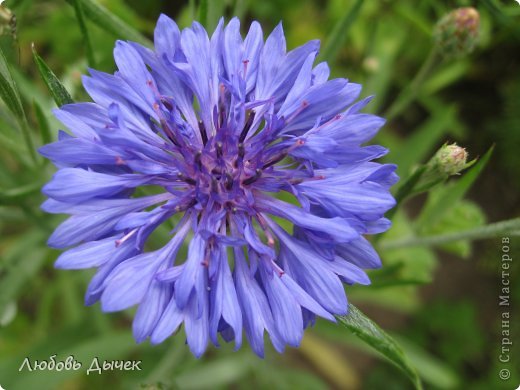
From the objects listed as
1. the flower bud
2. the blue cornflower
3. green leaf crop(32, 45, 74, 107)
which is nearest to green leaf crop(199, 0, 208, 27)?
the blue cornflower

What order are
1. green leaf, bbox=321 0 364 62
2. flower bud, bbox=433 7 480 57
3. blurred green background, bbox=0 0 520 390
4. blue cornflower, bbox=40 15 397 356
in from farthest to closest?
blurred green background, bbox=0 0 520 390
flower bud, bbox=433 7 480 57
green leaf, bbox=321 0 364 62
blue cornflower, bbox=40 15 397 356

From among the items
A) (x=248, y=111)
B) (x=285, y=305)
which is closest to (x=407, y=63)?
(x=248, y=111)

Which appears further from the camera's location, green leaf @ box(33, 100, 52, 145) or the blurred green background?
the blurred green background

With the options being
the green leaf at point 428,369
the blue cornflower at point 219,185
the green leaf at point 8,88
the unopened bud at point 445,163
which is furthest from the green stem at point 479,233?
the green leaf at point 8,88

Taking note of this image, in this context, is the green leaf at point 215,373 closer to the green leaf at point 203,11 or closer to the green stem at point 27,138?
the green stem at point 27,138

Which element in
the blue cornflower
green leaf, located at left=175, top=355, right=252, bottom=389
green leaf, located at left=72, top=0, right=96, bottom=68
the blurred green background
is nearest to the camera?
the blue cornflower

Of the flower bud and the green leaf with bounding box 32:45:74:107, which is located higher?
the green leaf with bounding box 32:45:74:107

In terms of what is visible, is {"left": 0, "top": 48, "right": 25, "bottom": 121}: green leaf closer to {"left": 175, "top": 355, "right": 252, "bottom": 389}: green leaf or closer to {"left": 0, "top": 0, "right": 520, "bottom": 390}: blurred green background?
{"left": 0, "top": 0, "right": 520, "bottom": 390}: blurred green background
